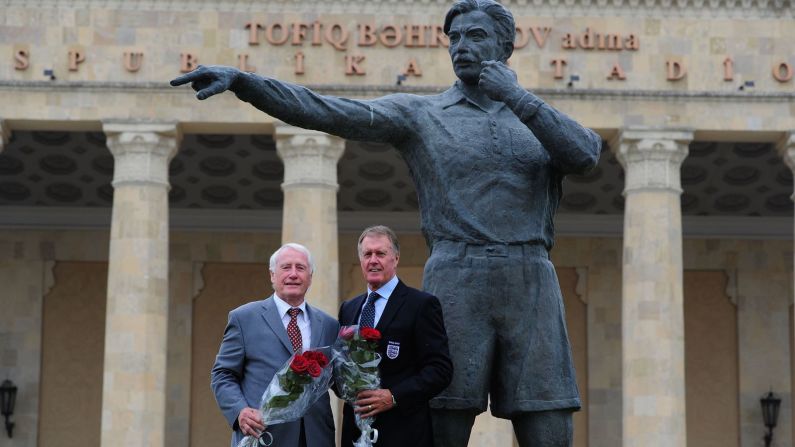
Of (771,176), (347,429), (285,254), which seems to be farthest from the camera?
(771,176)

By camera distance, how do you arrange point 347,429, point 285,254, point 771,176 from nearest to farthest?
point 347,429 → point 285,254 → point 771,176

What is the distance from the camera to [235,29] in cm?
3244

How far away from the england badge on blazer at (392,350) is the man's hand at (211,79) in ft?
4.55

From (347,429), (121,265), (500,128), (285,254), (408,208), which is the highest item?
(408,208)

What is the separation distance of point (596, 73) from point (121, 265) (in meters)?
9.72

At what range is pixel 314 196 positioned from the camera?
104 ft

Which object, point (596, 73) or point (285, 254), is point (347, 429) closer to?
point (285, 254)

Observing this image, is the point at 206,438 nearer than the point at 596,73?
No

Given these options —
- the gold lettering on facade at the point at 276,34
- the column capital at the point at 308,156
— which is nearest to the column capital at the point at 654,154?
the column capital at the point at 308,156

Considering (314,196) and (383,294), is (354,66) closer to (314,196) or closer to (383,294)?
(314,196)

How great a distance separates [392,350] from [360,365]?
0.22 meters

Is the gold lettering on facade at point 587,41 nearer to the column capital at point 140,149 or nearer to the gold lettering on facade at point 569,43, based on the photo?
the gold lettering on facade at point 569,43

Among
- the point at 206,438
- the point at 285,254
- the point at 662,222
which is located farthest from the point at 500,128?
the point at 206,438

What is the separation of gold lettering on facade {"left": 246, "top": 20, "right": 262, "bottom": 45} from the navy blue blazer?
2508 centimetres
